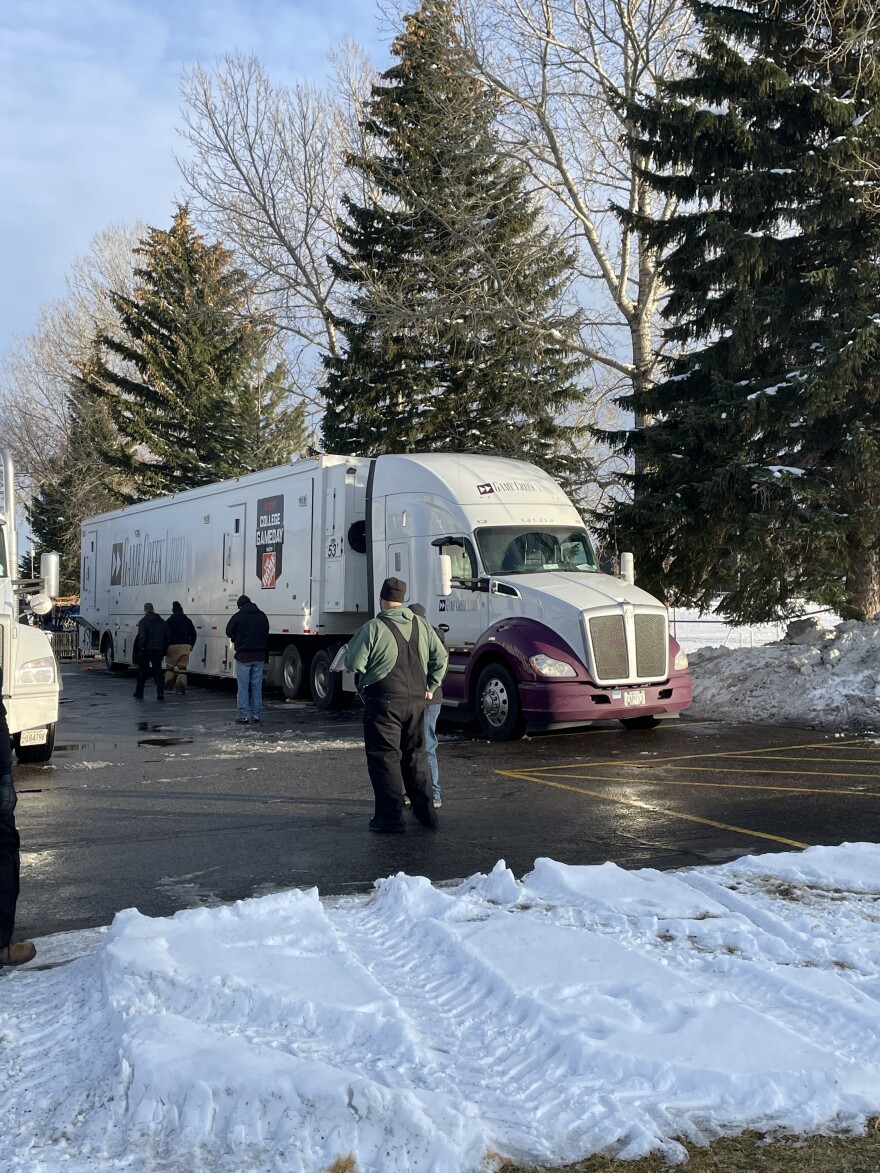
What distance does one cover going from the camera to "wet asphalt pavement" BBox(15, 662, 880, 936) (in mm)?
7281

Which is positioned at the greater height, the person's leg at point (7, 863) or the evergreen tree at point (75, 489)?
the evergreen tree at point (75, 489)

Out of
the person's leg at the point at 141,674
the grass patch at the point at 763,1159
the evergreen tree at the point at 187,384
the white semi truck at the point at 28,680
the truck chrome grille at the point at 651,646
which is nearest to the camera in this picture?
the grass patch at the point at 763,1159

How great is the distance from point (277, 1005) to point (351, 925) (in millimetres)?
1292

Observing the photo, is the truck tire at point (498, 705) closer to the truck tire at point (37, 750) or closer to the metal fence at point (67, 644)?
the truck tire at point (37, 750)

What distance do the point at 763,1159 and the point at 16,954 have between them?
137 inches

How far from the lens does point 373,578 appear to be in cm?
1748

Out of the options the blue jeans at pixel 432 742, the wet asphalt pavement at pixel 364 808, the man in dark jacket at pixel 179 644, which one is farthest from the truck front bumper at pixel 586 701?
the man in dark jacket at pixel 179 644

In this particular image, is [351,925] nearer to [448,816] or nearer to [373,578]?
[448,816]

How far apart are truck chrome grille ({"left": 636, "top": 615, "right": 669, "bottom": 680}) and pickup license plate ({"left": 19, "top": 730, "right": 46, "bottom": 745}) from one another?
6.79 metres

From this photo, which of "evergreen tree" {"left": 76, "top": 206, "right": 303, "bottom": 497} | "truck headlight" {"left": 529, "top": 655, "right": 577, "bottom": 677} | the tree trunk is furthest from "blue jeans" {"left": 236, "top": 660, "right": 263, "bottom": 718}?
"evergreen tree" {"left": 76, "top": 206, "right": 303, "bottom": 497}

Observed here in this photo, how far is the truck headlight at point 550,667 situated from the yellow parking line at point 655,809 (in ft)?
6.61

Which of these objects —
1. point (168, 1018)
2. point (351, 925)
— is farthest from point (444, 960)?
point (168, 1018)

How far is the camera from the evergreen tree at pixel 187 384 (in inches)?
1601

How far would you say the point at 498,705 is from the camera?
46.6ft
